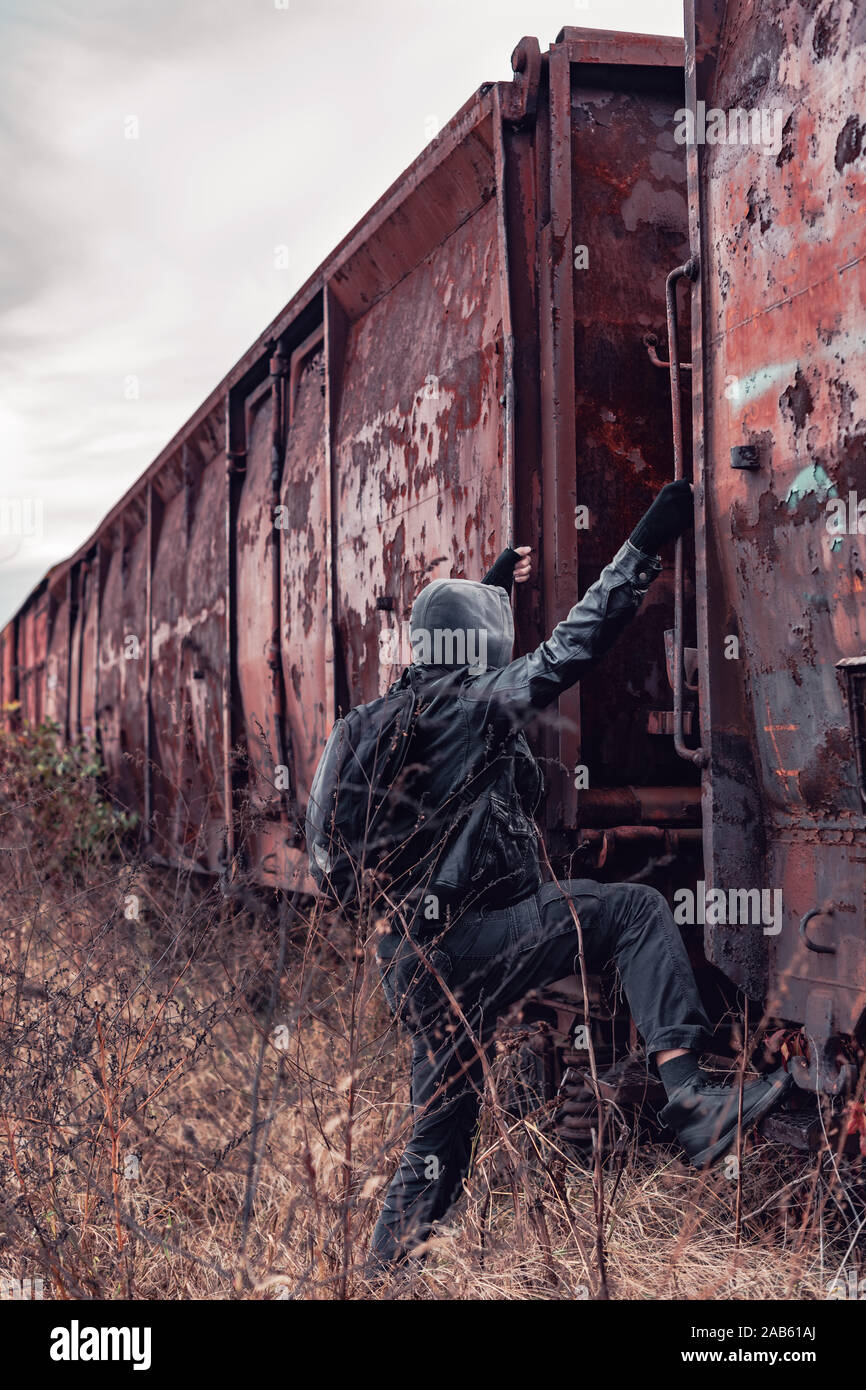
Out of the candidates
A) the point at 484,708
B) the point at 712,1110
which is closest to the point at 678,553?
the point at 484,708

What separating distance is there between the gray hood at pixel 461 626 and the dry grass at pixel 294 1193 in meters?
0.81

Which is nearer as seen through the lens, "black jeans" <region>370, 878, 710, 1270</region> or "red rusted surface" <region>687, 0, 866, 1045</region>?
"red rusted surface" <region>687, 0, 866, 1045</region>

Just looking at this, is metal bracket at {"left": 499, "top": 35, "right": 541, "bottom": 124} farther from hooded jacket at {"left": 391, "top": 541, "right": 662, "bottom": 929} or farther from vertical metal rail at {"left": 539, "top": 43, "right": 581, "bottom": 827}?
hooded jacket at {"left": 391, "top": 541, "right": 662, "bottom": 929}

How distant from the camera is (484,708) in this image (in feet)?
10.6

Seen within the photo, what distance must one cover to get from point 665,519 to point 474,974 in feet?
4.21

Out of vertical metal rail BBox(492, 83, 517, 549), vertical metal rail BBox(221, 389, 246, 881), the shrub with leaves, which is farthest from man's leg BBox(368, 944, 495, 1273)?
the shrub with leaves

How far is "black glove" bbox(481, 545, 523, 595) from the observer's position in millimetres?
3684

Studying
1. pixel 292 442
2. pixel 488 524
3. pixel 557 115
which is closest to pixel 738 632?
pixel 488 524

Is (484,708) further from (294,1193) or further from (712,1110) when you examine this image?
(294,1193)

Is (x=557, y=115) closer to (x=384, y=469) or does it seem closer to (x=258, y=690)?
(x=384, y=469)

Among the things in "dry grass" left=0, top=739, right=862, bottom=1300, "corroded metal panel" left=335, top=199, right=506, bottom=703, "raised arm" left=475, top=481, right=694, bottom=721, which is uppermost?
"corroded metal panel" left=335, top=199, right=506, bottom=703

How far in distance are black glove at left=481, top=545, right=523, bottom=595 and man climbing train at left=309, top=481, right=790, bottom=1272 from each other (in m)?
0.26

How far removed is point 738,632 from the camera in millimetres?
3121
